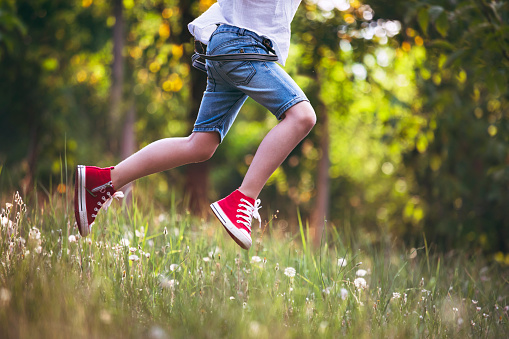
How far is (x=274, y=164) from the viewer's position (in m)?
2.29

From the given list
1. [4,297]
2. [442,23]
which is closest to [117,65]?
[442,23]

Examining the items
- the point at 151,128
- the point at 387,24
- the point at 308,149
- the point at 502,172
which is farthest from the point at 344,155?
the point at 502,172

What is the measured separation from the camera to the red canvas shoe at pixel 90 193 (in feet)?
8.02

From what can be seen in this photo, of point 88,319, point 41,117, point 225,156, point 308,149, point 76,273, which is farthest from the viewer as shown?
point 225,156

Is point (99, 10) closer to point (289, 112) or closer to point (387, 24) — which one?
point (387, 24)

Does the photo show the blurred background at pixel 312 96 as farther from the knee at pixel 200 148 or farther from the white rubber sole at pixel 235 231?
the white rubber sole at pixel 235 231

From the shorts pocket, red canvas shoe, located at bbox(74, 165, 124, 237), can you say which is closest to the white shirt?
the shorts pocket

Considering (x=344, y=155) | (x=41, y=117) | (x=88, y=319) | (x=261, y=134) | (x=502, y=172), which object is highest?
(x=88, y=319)

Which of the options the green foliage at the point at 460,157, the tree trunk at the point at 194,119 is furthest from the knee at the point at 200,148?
the tree trunk at the point at 194,119

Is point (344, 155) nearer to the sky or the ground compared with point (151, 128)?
nearer to the ground

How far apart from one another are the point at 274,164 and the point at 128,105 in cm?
685

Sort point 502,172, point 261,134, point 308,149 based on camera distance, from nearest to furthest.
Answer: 1. point 502,172
2. point 308,149
3. point 261,134

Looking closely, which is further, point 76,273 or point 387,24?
point 387,24

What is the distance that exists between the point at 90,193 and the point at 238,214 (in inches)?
30.2
